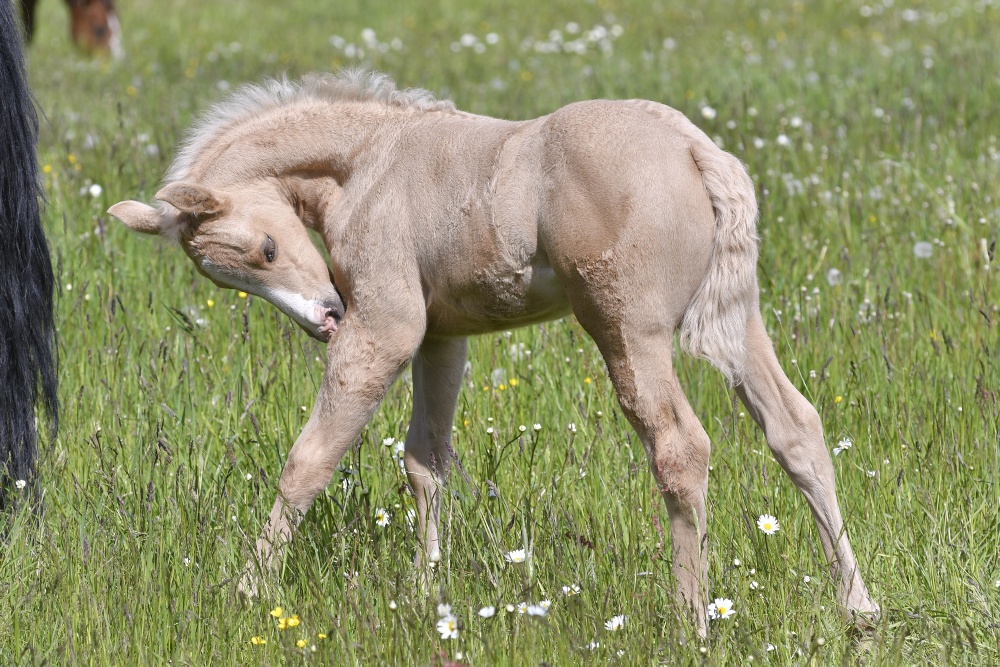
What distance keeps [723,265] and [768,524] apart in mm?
756

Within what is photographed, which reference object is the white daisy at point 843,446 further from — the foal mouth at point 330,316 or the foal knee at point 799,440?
the foal mouth at point 330,316

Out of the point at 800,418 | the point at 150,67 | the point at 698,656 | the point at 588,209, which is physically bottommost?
the point at 150,67

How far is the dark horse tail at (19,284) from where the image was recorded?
3143mm

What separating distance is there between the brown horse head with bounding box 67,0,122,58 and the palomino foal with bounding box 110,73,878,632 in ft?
34.5

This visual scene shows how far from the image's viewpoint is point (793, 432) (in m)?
3.08

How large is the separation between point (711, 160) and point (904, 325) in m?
2.22

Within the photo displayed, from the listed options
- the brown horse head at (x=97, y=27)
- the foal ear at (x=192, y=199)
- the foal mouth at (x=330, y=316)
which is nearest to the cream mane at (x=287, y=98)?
the foal ear at (x=192, y=199)

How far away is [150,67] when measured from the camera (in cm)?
1161

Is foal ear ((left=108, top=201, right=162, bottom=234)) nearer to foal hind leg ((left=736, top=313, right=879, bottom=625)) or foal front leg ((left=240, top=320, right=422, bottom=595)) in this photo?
foal front leg ((left=240, top=320, right=422, bottom=595))

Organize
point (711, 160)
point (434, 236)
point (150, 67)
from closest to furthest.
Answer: point (711, 160) < point (434, 236) < point (150, 67)

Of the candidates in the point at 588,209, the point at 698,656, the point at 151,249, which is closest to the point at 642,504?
the point at 698,656

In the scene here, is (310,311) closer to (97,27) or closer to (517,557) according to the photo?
(517,557)

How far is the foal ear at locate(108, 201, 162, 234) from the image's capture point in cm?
A: 322

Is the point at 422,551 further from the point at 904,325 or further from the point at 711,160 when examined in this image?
the point at 904,325
